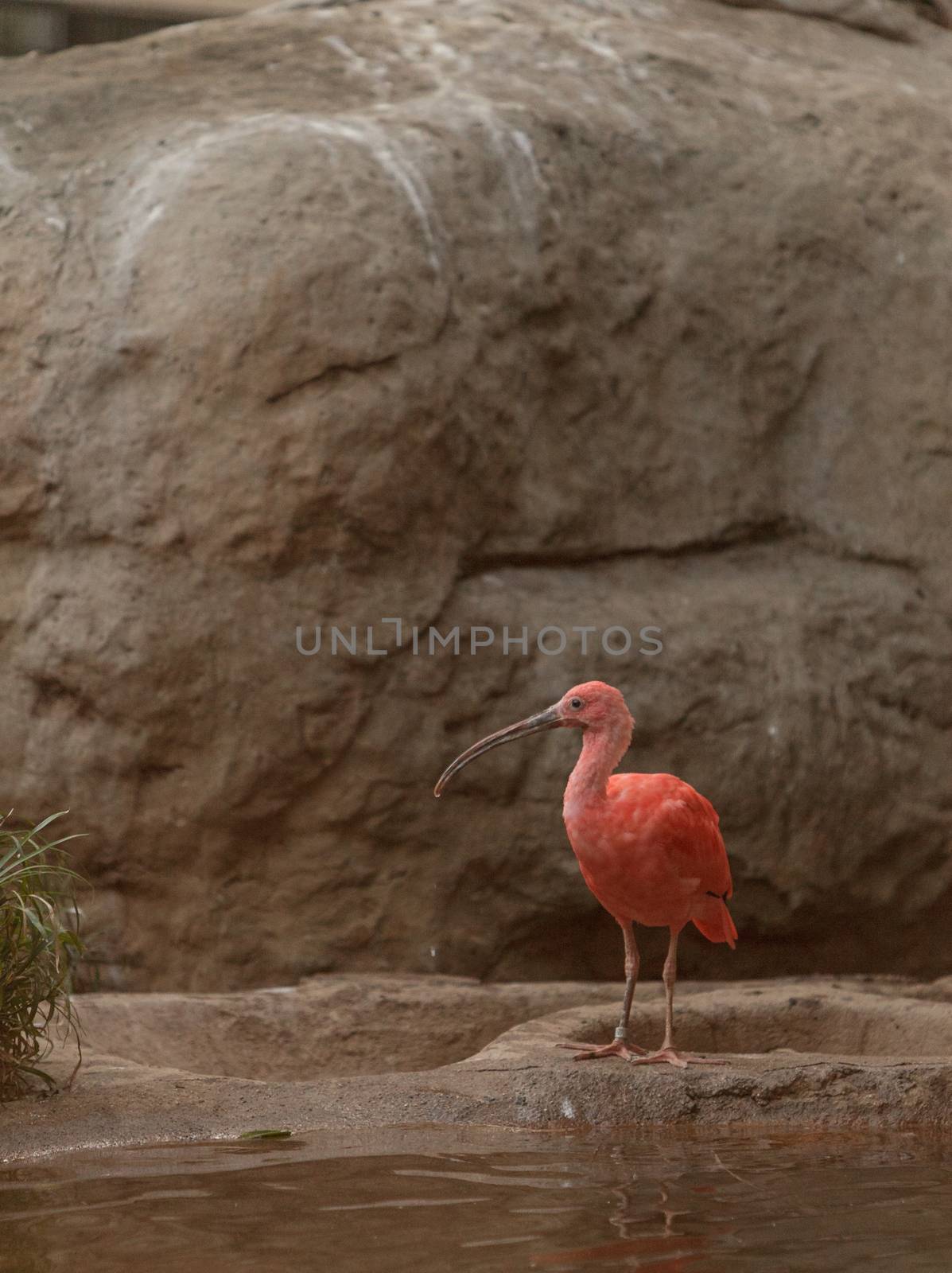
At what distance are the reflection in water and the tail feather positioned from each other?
88cm

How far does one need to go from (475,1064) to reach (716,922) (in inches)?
38.5

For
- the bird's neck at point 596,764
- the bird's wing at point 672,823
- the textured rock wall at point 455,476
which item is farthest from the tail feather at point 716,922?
the textured rock wall at point 455,476

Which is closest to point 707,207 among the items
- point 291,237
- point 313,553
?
point 291,237

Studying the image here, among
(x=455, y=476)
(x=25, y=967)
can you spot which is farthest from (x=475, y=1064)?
(x=455, y=476)

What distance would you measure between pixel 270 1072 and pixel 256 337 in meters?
2.83

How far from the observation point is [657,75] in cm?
782

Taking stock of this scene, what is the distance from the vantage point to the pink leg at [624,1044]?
15.9 feet

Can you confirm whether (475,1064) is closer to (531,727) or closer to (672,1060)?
(672,1060)

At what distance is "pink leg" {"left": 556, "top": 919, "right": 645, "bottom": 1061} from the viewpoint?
4832 mm

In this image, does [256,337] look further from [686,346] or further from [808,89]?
[808,89]

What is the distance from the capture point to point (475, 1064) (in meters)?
4.82

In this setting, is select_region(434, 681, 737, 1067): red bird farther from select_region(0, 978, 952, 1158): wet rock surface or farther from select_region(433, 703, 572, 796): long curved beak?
select_region(0, 978, 952, 1158): wet rock surface

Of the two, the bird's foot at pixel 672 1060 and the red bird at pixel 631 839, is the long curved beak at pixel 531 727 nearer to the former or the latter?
the red bird at pixel 631 839

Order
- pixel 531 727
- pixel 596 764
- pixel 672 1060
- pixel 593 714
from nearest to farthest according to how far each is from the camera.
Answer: pixel 672 1060 < pixel 596 764 < pixel 593 714 < pixel 531 727
